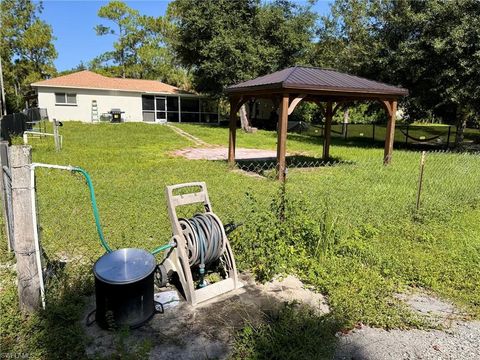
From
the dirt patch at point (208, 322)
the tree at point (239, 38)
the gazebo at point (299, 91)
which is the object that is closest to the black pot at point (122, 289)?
the dirt patch at point (208, 322)

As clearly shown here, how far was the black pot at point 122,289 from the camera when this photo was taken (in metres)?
2.65

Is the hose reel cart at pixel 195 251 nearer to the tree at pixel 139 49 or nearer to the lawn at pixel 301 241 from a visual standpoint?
the lawn at pixel 301 241

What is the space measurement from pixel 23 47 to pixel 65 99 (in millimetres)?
17398

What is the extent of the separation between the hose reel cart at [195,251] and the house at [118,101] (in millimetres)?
24786

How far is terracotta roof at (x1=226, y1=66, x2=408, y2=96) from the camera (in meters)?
8.55

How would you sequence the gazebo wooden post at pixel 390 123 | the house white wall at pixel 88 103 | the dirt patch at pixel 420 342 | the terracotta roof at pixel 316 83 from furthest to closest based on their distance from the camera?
1. the house white wall at pixel 88 103
2. the gazebo wooden post at pixel 390 123
3. the terracotta roof at pixel 316 83
4. the dirt patch at pixel 420 342

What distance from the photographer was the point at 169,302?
10.2ft

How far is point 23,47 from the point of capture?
1476 inches

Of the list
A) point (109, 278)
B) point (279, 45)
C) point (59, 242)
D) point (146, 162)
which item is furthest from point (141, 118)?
point (109, 278)

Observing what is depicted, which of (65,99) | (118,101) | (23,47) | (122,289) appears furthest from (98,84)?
(122,289)

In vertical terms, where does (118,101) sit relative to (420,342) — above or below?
above

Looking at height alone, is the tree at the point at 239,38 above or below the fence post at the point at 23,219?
above

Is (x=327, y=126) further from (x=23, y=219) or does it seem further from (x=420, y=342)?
(x=23, y=219)

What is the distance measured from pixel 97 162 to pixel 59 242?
632cm
